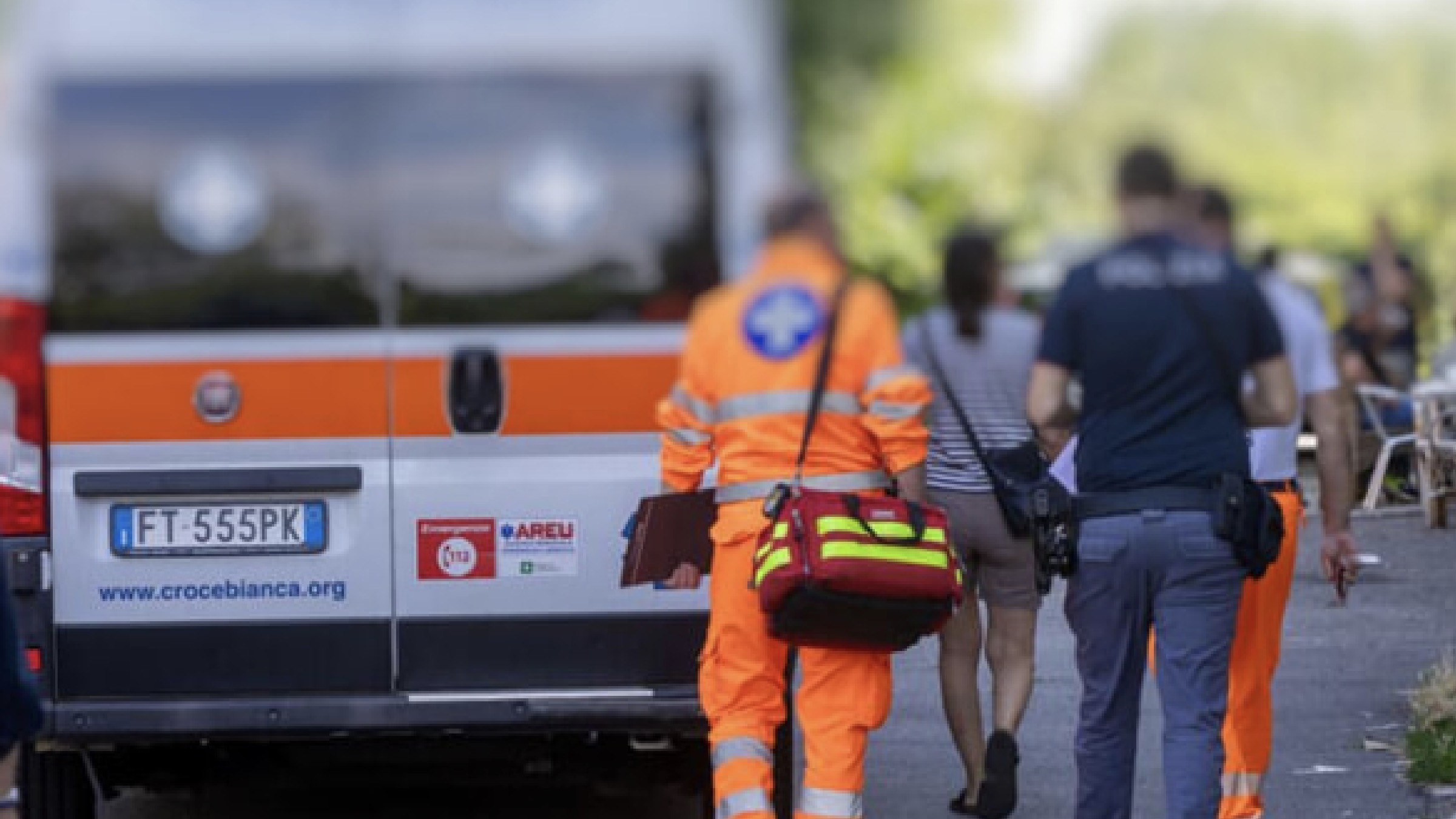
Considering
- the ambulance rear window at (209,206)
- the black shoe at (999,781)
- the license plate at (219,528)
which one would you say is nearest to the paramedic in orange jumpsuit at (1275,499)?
the black shoe at (999,781)

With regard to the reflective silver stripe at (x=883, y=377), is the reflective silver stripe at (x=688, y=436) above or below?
below

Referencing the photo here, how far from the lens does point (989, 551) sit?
7.66 metres

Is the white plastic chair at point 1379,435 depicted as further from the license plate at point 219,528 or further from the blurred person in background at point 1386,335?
the license plate at point 219,528

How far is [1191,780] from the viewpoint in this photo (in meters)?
6.30

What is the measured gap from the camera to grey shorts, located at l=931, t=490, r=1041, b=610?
7.63m

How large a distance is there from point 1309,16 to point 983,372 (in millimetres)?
1899

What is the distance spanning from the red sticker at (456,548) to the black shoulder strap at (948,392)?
1.30 metres

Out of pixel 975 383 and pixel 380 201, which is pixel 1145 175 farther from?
pixel 380 201

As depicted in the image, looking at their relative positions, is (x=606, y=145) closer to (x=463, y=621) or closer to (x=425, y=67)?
(x=425, y=67)

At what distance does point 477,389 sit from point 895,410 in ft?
3.31

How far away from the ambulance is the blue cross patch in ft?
0.87

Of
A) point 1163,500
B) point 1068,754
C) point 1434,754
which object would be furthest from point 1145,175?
point 1068,754

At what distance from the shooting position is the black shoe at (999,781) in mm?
7664

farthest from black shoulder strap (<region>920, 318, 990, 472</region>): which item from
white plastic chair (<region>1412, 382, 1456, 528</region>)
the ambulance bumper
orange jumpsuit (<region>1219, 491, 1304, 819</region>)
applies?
white plastic chair (<region>1412, 382, 1456, 528</region>)
